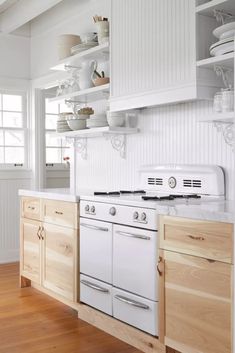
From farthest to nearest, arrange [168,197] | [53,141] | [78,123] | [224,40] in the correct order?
[53,141] < [78,123] < [168,197] < [224,40]

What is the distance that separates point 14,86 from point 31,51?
46 cm

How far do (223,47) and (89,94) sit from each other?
5.61 feet

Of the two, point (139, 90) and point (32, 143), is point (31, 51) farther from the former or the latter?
point (139, 90)

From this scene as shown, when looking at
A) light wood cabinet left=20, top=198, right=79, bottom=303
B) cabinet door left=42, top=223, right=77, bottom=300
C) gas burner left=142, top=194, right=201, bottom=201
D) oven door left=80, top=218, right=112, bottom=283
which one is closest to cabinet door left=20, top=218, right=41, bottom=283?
light wood cabinet left=20, top=198, right=79, bottom=303

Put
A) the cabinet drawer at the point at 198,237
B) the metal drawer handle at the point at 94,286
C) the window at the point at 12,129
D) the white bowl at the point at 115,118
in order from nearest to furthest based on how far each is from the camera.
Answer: the cabinet drawer at the point at 198,237
the metal drawer handle at the point at 94,286
the white bowl at the point at 115,118
the window at the point at 12,129

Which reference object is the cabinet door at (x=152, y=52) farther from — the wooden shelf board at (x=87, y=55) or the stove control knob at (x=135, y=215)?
the stove control knob at (x=135, y=215)

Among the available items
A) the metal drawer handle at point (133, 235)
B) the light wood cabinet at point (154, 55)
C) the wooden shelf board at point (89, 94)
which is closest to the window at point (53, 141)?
the wooden shelf board at point (89, 94)

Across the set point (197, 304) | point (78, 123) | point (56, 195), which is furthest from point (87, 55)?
point (197, 304)

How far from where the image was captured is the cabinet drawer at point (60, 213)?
3.52 m

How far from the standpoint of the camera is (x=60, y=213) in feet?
12.1

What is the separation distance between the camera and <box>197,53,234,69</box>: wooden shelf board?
2.66 m

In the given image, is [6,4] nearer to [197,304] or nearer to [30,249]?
[30,249]

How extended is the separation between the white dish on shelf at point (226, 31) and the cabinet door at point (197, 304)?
4.05 feet

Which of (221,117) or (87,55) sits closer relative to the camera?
(221,117)
